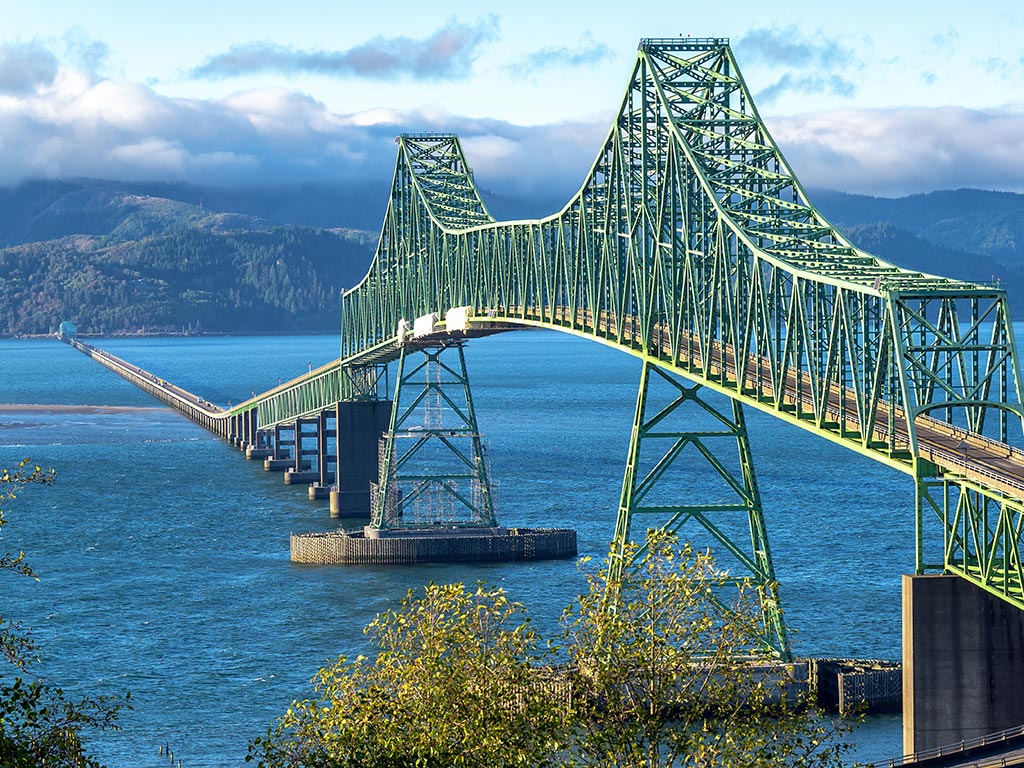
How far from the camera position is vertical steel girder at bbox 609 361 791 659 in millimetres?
70438

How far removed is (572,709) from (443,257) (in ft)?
284

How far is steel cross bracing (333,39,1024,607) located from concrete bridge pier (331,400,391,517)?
970 inches

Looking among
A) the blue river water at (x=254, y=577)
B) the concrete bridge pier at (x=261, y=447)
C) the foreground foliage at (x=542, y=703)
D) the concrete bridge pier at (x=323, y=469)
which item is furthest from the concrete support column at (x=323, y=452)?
the foreground foliage at (x=542, y=703)

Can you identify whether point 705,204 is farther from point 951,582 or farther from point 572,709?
point 572,709

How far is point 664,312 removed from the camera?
254 ft

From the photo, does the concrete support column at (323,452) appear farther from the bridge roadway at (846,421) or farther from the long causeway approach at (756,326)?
the bridge roadway at (846,421)

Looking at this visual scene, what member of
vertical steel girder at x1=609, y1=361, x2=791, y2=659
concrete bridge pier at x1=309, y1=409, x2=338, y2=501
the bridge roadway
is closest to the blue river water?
concrete bridge pier at x1=309, y1=409, x2=338, y2=501

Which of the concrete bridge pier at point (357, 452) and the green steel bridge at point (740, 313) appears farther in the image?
the concrete bridge pier at point (357, 452)

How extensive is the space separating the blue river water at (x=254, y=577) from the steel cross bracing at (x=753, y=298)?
39.6ft

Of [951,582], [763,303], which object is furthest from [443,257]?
[951,582]

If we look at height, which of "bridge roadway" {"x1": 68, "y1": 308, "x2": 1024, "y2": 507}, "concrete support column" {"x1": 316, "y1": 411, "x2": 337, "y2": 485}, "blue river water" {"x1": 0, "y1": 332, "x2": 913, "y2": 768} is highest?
"bridge roadway" {"x1": 68, "y1": 308, "x2": 1024, "y2": 507}

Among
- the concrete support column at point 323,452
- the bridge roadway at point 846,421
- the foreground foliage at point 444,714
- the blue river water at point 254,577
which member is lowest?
the blue river water at point 254,577

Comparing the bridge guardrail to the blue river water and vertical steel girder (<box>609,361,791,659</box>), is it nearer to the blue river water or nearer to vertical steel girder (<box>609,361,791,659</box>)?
vertical steel girder (<box>609,361,791,659</box>)

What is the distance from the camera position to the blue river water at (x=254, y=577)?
74.4 meters
